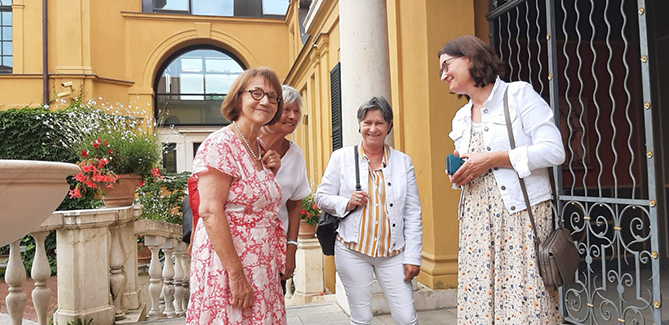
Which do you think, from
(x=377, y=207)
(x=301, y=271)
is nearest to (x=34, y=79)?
(x=301, y=271)

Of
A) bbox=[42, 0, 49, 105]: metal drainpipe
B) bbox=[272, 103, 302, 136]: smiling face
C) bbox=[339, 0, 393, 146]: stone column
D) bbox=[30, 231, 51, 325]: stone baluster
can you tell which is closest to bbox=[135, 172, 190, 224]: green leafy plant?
bbox=[30, 231, 51, 325]: stone baluster

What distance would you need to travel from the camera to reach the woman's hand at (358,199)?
7.80 feet

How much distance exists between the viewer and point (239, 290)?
5.72ft

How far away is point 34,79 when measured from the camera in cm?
1418

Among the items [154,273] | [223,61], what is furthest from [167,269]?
[223,61]

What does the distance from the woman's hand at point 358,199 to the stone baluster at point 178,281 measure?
3309mm

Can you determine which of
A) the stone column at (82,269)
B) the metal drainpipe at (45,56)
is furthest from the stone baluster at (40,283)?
the metal drainpipe at (45,56)

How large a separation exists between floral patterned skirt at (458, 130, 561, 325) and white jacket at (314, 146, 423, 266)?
0.47 meters

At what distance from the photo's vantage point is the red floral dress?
68.3 inches

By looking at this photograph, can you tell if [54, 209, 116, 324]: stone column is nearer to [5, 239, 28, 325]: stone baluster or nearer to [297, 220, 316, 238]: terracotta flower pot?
[5, 239, 28, 325]: stone baluster

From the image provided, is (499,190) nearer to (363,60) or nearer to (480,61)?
(480,61)

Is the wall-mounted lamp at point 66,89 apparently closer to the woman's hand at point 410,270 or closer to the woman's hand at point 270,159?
the woman's hand at point 270,159

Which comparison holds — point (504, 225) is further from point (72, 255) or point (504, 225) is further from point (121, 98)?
point (121, 98)

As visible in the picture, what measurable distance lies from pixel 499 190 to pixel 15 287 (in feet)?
10.4
